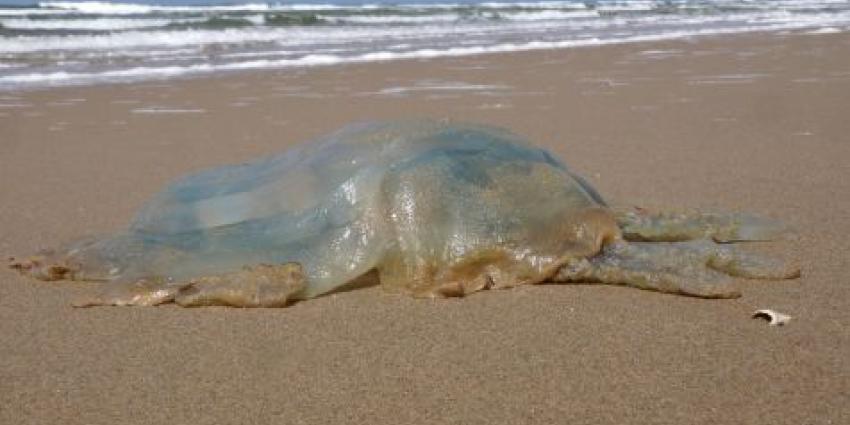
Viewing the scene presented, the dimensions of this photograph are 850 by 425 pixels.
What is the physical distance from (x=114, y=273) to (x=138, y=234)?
21 centimetres

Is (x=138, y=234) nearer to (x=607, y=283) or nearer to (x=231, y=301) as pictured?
(x=231, y=301)

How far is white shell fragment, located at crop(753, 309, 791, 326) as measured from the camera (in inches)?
121

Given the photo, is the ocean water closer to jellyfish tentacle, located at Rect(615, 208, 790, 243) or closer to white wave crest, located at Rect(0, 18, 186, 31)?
white wave crest, located at Rect(0, 18, 186, 31)

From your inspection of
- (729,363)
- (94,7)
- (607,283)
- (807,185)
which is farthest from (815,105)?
(94,7)

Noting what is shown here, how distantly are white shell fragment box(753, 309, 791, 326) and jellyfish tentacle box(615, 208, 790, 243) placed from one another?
2.58 ft

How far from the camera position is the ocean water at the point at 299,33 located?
13727mm

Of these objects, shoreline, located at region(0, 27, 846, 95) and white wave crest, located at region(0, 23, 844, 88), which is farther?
white wave crest, located at region(0, 23, 844, 88)

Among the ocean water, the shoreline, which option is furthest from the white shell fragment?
the ocean water

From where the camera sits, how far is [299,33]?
20.3 metres

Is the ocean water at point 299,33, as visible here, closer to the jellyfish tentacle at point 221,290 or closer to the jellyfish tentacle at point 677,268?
the jellyfish tentacle at point 221,290

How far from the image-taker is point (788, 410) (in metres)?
2.46

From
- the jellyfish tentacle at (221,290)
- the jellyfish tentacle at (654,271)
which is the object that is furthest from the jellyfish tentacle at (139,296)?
the jellyfish tentacle at (654,271)

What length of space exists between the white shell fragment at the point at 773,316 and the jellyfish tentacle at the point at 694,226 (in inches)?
31.0

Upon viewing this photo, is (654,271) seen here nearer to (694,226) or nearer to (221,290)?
(694,226)
